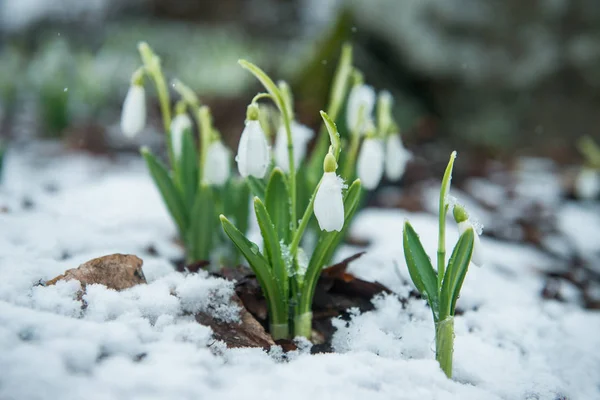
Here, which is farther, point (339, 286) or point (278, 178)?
point (339, 286)

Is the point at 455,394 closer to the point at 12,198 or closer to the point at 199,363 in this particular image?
the point at 199,363

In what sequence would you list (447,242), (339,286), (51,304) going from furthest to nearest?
(447,242) < (339,286) < (51,304)

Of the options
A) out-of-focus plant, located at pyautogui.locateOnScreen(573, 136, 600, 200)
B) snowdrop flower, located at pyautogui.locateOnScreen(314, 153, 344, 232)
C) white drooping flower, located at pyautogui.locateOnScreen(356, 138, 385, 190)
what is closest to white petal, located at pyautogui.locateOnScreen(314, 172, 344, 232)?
snowdrop flower, located at pyautogui.locateOnScreen(314, 153, 344, 232)

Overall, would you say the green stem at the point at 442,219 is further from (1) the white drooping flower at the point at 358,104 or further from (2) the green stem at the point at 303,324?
(1) the white drooping flower at the point at 358,104

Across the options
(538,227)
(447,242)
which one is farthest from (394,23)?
(447,242)

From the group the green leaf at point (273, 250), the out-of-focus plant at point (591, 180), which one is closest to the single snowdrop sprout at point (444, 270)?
the green leaf at point (273, 250)
